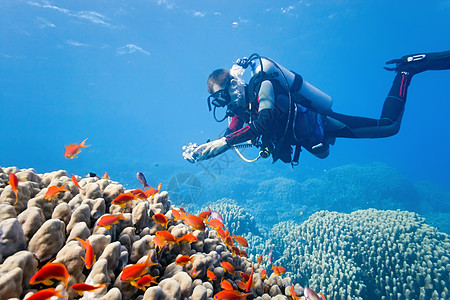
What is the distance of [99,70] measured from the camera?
4819 centimetres

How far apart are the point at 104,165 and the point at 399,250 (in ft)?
145

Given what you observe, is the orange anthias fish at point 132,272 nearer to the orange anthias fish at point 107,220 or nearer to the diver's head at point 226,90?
the orange anthias fish at point 107,220

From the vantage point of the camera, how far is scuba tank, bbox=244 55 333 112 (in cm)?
654

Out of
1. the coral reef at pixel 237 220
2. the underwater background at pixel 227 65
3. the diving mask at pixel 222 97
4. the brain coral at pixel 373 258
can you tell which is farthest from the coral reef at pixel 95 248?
the coral reef at pixel 237 220

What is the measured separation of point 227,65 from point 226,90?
6140cm

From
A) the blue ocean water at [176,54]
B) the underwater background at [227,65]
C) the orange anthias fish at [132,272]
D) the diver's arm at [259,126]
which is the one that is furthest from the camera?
the blue ocean water at [176,54]

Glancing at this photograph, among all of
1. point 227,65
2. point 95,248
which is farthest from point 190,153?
point 227,65

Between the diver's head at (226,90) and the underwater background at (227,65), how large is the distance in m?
1.25

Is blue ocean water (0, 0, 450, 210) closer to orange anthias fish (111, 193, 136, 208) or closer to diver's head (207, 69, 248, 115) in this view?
diver's head (207, 69, 248, 115)

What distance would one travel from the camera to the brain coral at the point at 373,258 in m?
4.72

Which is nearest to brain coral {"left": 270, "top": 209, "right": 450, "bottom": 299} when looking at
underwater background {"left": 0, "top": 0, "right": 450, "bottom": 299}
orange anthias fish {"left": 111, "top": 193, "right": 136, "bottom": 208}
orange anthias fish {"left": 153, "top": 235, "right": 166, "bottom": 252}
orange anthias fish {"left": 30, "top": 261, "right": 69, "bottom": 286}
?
underwater background {"left": 0, "top": 0, "right": 450, "bottom": 299}

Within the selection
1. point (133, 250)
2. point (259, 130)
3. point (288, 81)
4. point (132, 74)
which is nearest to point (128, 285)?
point (133, 250)

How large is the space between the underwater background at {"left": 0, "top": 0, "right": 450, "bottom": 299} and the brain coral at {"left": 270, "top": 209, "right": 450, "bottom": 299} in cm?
11

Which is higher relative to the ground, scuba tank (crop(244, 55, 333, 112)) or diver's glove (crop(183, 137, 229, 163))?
scuba tank (crop(244, 55, 333, 112))
